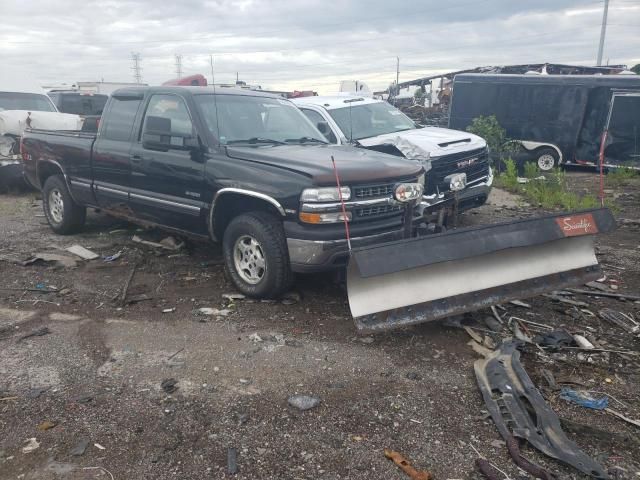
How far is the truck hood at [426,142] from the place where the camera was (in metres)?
7.25

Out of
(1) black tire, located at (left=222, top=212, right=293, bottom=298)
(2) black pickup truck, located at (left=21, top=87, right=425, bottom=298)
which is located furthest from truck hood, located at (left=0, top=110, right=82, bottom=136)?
(1) black tire, located at (left=222, top=212, right=293, bottom=298)

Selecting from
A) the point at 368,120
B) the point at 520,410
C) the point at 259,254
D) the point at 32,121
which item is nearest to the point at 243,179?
the point at 259,254

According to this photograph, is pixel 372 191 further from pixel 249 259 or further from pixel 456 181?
pixel 456 181

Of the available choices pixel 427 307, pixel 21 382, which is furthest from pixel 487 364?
pixel 21 382

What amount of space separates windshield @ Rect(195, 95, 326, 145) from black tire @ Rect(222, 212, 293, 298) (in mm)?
955

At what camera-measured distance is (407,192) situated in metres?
5.12

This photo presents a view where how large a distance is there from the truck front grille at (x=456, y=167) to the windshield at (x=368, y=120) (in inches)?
52.5

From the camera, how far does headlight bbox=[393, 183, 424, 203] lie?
5.05 m

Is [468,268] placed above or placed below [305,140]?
below

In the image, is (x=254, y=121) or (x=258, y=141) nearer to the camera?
(x=258, y=141)

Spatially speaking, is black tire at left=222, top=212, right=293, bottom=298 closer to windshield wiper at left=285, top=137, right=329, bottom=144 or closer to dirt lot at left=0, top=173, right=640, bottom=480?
dirt lot at left=0, top=173, right=640, bottom=480

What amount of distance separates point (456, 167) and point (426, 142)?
539 mm

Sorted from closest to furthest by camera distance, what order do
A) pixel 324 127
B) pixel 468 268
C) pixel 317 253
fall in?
1. pixel 468 268
2. pixel 317 253
3. pixel 324 127

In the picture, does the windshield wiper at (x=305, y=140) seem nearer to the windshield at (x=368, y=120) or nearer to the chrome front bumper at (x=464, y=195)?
the chrome front bumper at (x=464, y=195)
